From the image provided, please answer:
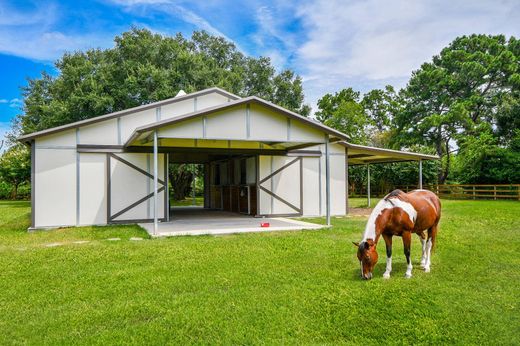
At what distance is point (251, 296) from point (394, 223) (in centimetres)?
207

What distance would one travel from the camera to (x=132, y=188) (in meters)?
11.5

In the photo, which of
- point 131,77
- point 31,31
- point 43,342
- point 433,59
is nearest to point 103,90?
point 131,77

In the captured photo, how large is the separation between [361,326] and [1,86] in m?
36.0

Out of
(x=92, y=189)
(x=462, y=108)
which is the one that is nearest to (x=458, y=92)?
(x=462, y=108)

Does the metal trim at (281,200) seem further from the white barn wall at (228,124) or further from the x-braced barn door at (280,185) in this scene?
the white barn wall at (228,124)

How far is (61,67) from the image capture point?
2389 cm

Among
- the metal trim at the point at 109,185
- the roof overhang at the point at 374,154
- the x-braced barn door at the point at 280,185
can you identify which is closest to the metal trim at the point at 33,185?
the metal trim at the point at 109,185

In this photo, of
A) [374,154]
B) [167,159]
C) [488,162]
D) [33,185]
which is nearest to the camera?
[33,185]

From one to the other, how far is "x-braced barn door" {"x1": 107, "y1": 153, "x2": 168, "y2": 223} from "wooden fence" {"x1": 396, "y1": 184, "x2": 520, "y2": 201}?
17996 mm

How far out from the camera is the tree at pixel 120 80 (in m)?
21.7

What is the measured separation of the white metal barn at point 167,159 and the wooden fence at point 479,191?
1107 cm

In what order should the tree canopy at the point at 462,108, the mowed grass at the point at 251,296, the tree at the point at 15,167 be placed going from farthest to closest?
the tree at the point at 15,167
the tree canopy at the point at 462,108
the mowed grass at the point at 251,296

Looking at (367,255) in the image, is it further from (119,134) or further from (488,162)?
(488,162)

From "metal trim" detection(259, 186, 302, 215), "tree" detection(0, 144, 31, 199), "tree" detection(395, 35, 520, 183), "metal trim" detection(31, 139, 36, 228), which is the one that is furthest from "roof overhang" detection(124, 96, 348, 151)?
"tree" detection(395, 35, 520, 183)
